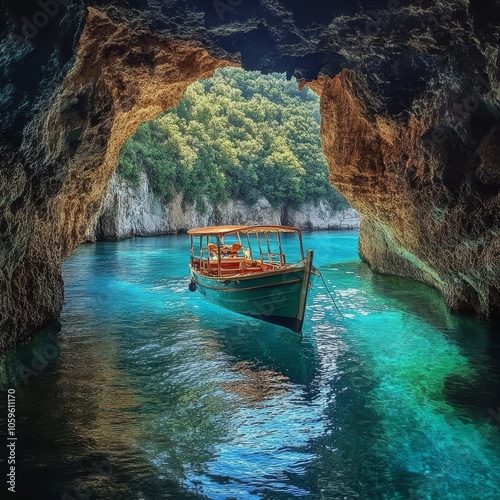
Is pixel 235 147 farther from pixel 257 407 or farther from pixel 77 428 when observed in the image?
pixel 77 428

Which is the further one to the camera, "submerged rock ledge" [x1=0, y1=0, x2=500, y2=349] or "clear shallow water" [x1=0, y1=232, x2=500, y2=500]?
"submerged rock ledge" [x1=0, y1=0, x2=500, y2=349]

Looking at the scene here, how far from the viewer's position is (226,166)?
2037 inches

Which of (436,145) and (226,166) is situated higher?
(226,166)

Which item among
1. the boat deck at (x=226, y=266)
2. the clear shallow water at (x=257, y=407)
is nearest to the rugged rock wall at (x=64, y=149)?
the clear shallow water at (x=257, y=407)

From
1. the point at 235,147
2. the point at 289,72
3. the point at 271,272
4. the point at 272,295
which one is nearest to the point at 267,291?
the point at 272,295

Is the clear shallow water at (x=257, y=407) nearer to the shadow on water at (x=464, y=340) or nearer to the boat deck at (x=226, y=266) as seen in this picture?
the shadow on water at (x=464, y=340)

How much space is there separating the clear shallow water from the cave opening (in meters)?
24.9

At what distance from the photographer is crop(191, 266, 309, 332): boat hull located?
11.8 m

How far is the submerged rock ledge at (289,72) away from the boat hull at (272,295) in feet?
11.0

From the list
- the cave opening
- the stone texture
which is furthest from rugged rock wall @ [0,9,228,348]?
the cave opening

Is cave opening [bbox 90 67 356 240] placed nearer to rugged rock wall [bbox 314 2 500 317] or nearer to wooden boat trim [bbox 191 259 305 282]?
wooden boat trim [bbox 191 259 305 282]

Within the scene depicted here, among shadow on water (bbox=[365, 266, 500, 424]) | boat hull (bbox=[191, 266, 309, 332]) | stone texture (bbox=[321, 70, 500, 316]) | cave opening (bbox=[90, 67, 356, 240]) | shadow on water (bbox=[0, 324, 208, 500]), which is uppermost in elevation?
cave opening (bbox=[90, 67, 356, 240])

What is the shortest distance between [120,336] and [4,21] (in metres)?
7.43

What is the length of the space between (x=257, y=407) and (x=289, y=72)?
6.10m
